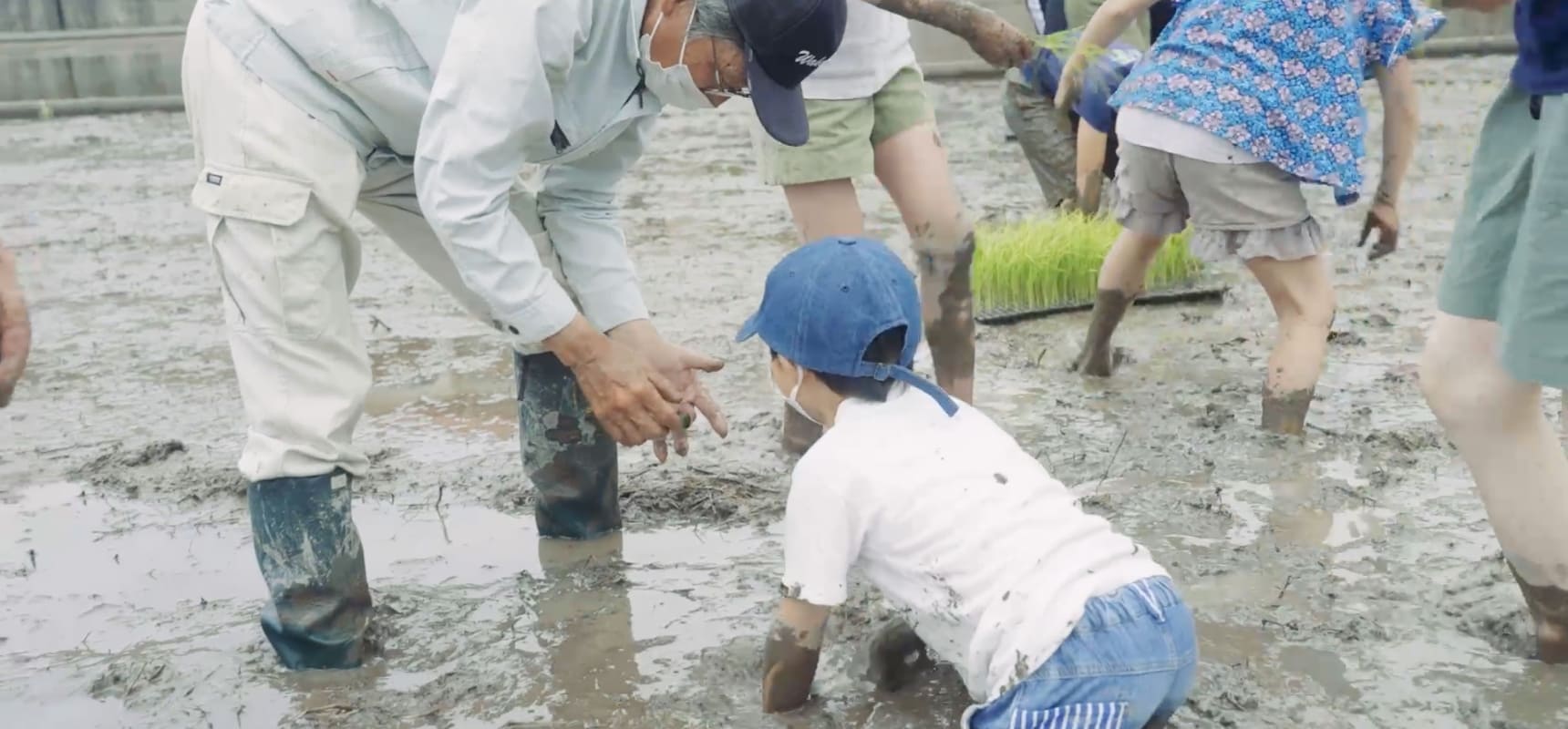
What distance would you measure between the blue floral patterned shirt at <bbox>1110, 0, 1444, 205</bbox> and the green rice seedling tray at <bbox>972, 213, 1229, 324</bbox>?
1.46m

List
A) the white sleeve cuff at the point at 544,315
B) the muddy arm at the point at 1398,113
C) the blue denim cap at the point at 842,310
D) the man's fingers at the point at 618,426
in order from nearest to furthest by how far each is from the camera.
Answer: the blue denim cap at the point at 842,310 → the white sleeve cuff at the point at 544,315 → the man's fingers at the point at 618,426 → the muddy arm at the point at 1398,113

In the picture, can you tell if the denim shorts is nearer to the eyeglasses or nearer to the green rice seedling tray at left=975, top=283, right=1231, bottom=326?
the eyeglasses

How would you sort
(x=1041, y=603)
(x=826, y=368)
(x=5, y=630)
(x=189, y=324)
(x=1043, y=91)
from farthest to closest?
1. (x=1043, y=91)
2. (x=189, y=324)
3. (x=5, y=630)
4. (x=826, y=368)
5. (x=1041, y=603)

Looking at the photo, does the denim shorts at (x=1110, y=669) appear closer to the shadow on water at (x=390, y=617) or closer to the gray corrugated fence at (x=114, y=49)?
the shadow on water at (x=390, y=617)

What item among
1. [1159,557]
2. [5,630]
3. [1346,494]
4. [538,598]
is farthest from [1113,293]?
[5,630]

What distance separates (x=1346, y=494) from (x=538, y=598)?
196cm

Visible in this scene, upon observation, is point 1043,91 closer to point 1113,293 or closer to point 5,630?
point 1113,293

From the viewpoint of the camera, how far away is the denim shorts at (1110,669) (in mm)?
2316

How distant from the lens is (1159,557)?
3.35 metres

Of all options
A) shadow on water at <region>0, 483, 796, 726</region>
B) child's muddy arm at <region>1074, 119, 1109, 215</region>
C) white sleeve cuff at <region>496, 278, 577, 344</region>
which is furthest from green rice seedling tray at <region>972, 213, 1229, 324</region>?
white sleeve cuff at <region>496, 278, 577, 344</region>

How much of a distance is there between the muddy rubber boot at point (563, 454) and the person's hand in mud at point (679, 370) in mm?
326

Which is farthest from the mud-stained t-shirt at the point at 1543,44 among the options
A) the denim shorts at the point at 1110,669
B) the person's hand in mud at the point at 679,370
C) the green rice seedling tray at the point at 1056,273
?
the green rice seedling tray at the point at 1056,273

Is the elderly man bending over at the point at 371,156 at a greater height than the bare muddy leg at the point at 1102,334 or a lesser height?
greater

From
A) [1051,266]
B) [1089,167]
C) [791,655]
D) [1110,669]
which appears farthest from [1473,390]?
[1089,167]
